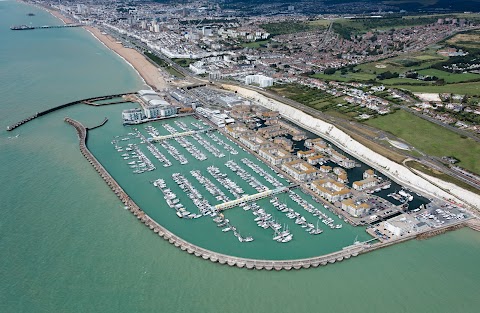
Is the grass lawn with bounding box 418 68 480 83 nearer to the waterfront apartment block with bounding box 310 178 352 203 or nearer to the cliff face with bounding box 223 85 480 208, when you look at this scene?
the cliff face with bounding box 223 85 480 208

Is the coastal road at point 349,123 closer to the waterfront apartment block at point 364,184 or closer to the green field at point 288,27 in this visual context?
the waterfront apartment block at point 364,184

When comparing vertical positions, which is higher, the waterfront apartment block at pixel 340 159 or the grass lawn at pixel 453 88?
the grass lawn at pixel 453 88

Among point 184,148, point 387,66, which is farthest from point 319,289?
point 387,66

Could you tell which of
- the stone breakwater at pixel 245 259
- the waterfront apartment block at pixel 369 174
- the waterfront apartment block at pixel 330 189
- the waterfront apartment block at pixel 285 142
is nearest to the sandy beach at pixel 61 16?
the waterfront apartment block at pixel 285 142

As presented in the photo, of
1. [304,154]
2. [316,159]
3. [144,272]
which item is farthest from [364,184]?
[144,272]

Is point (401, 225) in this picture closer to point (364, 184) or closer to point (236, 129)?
point (364, 184)

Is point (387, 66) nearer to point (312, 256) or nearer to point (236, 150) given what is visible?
point (236, 150)

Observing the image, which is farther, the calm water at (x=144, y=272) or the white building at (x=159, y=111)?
the white building at (x=159, y=111)

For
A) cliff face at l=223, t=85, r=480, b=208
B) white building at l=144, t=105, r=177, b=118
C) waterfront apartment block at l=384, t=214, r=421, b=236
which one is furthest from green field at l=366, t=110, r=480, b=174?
white building at l=144, t=105, r=177, b=118
